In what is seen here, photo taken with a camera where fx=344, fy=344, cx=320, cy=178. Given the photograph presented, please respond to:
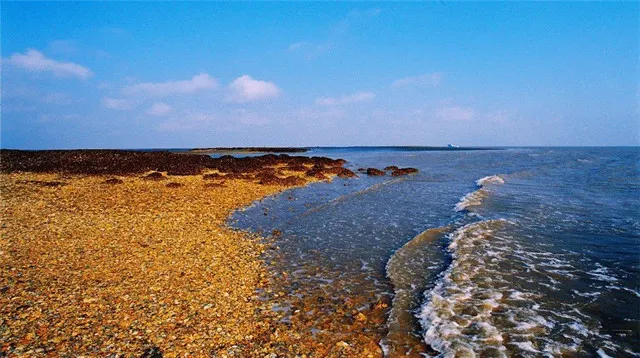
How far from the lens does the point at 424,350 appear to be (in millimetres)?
5516

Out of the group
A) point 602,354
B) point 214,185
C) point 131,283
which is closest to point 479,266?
point 602,354

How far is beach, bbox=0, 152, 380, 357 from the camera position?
17.3ft

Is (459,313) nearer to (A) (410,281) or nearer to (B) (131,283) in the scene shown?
(A) (410,281)

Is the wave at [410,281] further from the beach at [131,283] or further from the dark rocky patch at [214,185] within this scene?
the dark rocky patch at [214,185]

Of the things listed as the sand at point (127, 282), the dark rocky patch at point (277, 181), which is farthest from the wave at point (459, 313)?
the dark rocky patch at point (277, 181)

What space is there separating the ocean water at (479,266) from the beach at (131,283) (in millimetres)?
1412

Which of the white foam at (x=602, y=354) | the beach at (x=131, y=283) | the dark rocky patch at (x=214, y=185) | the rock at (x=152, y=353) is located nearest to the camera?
the rock at (x=152, y=353)

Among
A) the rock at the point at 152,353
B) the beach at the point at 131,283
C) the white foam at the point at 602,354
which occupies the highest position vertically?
the beach at the point at 131,283

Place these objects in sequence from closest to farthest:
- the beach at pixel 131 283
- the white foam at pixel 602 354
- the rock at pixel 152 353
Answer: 1. the rock at pixel 152 353
2. the beach at pixel 131 283
3. the white foam at pixel 602 354

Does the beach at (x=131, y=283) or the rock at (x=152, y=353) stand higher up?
the beach at (x=131, y=283)

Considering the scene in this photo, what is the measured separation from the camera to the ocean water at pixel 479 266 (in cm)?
596

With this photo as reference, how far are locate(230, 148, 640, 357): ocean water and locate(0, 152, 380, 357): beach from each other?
55.6 inches

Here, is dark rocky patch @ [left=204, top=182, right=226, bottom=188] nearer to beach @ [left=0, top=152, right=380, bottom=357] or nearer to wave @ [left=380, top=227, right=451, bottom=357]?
beach @ [left=0, top=152, right=380, bottom=357]

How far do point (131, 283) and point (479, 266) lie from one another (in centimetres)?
852
